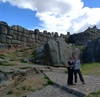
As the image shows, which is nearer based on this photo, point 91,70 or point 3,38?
point 91,70

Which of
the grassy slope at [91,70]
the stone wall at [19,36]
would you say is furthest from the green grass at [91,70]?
the stone wall at [19,36]

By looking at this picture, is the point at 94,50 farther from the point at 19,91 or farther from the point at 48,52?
the point at 19,91

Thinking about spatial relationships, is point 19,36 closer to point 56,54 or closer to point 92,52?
point 56,54

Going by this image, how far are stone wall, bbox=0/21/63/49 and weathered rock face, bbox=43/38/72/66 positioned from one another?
15.9 ft

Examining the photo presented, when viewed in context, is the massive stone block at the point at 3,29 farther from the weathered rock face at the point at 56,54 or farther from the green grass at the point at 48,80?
the green grass at the point at 48,80

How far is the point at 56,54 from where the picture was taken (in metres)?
19.4

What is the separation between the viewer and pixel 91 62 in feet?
68.0

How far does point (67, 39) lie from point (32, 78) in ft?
56.7

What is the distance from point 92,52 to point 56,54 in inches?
149

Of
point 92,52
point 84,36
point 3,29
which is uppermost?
point 84,36

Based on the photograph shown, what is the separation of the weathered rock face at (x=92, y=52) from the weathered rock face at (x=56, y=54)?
6.55ft

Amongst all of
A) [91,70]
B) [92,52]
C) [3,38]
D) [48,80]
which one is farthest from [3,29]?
[48,80]

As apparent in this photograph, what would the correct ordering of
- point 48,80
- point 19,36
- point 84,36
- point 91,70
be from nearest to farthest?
point 48,80 < point 91,70 < point 19,36 < point 84,36

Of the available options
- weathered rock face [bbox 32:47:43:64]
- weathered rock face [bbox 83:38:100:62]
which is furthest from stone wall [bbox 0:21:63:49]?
weathered rock face [bbox 83:38:100:62]
